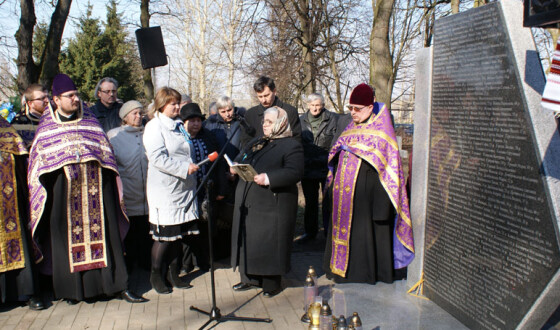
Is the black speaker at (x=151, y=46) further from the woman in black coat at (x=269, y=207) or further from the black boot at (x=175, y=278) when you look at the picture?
the black boot at (x=175, y=278)

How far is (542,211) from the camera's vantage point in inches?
133

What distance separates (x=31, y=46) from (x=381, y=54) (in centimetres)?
712

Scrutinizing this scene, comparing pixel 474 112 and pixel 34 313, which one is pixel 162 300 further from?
pixel 474 112

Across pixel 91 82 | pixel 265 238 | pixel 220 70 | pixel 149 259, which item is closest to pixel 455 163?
pixel 265 238

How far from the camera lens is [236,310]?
4.86 m

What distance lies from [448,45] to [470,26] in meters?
0.34

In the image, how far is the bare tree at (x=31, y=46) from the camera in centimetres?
1035

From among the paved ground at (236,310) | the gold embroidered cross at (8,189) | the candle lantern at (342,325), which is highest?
the gold embroidered cross at (8,189)

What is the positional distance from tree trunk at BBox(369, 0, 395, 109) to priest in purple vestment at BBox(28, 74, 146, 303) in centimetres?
654

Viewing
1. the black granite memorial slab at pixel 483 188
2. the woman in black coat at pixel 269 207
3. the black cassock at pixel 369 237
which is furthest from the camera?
the black cassock at pixel 369 237

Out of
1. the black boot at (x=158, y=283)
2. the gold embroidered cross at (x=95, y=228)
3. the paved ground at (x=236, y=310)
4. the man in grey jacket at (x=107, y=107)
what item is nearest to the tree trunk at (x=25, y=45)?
the man in grey jacket at (x=107, y=107)

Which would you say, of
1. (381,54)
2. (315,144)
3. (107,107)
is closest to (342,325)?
(315,144)

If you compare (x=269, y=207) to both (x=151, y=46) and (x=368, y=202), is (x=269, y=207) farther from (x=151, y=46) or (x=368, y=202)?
(x=151, y=46)

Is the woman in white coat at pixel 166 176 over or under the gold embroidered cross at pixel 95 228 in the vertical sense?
over
